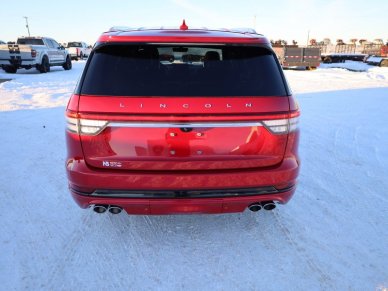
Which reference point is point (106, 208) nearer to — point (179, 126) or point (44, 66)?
point (179, 126)

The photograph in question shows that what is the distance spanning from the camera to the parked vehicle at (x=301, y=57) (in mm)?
26406

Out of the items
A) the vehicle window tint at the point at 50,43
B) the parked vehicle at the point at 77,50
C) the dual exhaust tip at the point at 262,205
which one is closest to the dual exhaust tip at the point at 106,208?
the dual exhaust tip at the point at 262,205

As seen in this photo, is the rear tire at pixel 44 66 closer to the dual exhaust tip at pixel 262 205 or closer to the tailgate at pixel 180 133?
the tailgate at pixel 180 133

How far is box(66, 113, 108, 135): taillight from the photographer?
7.82ft

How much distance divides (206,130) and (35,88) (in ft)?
38.6

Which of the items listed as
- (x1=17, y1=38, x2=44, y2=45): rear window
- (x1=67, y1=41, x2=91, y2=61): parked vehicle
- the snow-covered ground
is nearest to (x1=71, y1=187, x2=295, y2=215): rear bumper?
the snow-covered ground

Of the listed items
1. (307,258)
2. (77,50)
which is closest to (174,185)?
(307,258)

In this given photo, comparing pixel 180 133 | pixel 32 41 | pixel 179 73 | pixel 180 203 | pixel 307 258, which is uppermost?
pixel 32 41

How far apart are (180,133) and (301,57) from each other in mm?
26903

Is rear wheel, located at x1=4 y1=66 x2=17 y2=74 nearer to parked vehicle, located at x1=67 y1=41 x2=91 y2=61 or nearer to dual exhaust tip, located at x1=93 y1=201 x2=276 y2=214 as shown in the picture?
parked vehicle, located at x1=67 y1=41 x2=91 y2=61

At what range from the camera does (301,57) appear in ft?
87.4

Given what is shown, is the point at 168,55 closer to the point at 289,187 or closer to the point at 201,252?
the point at 289,187

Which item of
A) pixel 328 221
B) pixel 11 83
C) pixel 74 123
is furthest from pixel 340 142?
pixel 11 83

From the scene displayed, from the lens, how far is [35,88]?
12188 millimetres
